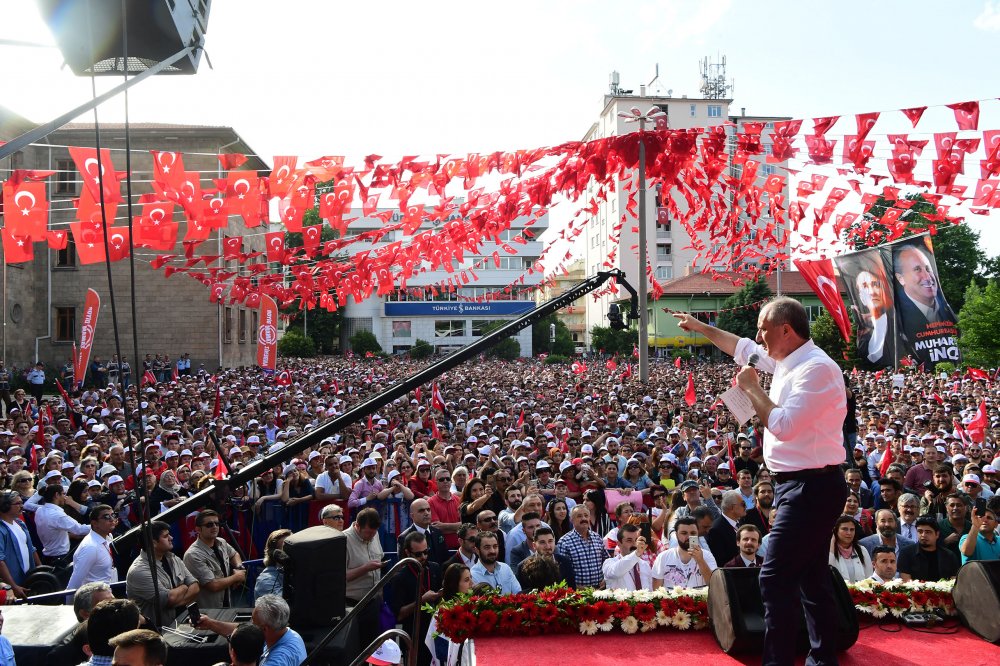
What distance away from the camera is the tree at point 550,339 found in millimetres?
63125

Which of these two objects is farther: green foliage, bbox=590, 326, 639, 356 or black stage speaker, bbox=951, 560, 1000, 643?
green foliage, bbox=590, 326, 639, 356

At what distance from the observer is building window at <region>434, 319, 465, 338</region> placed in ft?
224

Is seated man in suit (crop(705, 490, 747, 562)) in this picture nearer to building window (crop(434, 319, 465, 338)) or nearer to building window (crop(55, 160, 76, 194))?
building window (crop(55, 160, 76, 194))

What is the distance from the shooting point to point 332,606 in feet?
16.9

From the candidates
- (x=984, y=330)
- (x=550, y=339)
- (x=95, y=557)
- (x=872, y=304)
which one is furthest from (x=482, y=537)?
(x=550, y=339)

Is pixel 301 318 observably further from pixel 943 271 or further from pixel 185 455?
pixel 185 455

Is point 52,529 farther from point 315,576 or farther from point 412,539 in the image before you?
point 315,576

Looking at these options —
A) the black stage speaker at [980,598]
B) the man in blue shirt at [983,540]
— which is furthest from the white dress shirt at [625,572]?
the man in blue shirt at [983,540]

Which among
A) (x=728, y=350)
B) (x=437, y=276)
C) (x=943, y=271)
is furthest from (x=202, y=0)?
(x=437, y=276)

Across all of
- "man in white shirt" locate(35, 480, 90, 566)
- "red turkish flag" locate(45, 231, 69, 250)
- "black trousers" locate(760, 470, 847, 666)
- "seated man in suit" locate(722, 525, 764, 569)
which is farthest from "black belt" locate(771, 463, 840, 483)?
"red turkish flag" locate(45, 231, 69, 250)

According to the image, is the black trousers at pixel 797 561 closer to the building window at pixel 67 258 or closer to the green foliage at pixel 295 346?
the building window at pixel 67 258

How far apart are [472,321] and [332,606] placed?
64.3 metres

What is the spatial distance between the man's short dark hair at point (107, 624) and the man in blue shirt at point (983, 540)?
704cm

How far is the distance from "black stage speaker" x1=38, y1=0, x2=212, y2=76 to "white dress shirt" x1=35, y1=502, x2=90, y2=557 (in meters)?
6.11
